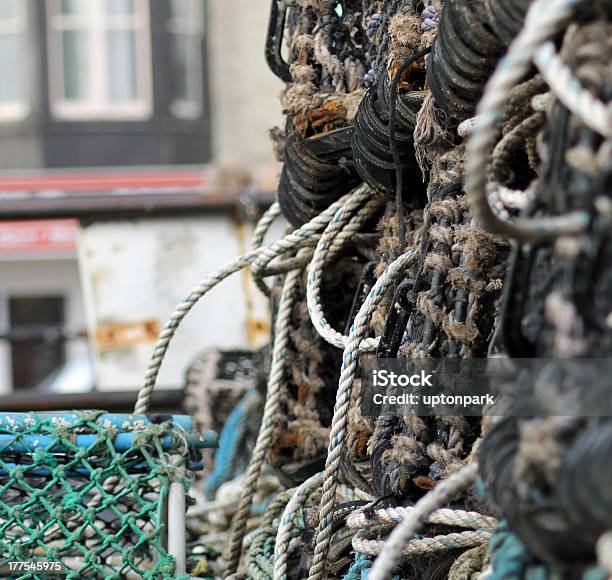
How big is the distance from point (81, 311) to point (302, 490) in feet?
20.8

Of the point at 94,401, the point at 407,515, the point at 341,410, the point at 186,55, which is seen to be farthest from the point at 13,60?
the point at 407,515

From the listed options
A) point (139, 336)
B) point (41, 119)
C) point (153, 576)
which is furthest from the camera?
point (41, 119)

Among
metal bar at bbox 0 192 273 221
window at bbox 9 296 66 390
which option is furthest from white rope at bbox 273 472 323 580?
window at bbox 9 296 66 390

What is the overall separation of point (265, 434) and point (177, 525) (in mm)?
307

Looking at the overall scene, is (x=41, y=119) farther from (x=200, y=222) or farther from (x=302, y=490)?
(x=302, y=490)

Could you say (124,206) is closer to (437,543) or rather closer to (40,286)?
(437,543)

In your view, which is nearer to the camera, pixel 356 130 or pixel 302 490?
pixel 356 130

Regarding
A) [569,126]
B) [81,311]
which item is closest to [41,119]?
[81,311]

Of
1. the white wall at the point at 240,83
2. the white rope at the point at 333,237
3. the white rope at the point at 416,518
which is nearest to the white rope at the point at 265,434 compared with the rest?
the white rope at the point at 333,237

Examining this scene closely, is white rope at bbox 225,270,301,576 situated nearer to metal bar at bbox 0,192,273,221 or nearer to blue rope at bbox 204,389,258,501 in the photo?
blue rope at bbox 204,389,258,501

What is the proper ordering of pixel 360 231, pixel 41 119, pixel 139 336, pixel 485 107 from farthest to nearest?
pixel 41 119 < pixel 139 336 < pixel 360 231 < pixel 485 107

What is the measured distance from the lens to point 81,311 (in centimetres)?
→ 754

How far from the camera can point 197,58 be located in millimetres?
8625

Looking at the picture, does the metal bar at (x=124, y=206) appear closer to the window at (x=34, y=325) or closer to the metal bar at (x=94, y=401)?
the metal bar at (x=94, y=401)
